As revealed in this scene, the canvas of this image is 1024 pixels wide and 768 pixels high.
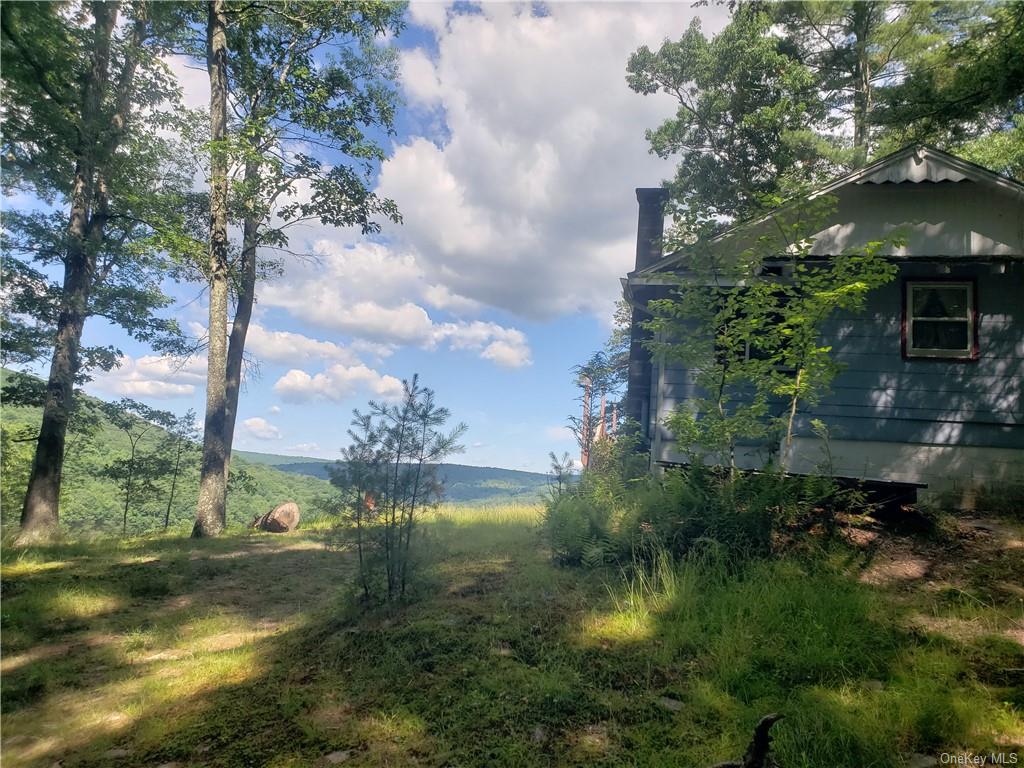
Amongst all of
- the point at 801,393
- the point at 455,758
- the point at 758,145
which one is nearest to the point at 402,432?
the point at 455,758

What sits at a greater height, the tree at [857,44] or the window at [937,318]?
the tree at [857,44]

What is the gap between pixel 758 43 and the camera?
685 inches

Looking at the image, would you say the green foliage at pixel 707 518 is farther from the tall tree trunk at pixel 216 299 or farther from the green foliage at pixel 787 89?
the green foliage at pixel 787 89

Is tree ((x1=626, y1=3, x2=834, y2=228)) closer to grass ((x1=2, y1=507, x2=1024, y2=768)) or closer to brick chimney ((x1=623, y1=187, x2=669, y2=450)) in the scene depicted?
brick chimney ((x1=623, y1=187, x2=669, y2=450))

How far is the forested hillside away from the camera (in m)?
10.3

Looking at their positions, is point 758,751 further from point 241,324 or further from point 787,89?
point 787,89

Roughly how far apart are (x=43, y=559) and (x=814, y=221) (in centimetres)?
1193

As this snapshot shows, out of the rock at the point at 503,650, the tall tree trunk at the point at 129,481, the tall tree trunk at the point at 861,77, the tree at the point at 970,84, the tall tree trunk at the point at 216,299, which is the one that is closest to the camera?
the rock at the point at 503,650

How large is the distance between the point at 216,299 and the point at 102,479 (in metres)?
7.27

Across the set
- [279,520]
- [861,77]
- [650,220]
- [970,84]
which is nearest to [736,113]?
[861,77]

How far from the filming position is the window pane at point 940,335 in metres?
9.23

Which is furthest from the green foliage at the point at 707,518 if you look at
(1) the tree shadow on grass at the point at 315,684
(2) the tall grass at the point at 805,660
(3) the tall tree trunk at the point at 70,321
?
(3) the tall tree trunk at the point at 70,321

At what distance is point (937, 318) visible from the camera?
30.5 ft

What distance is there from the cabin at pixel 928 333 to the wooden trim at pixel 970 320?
0.02 metres
